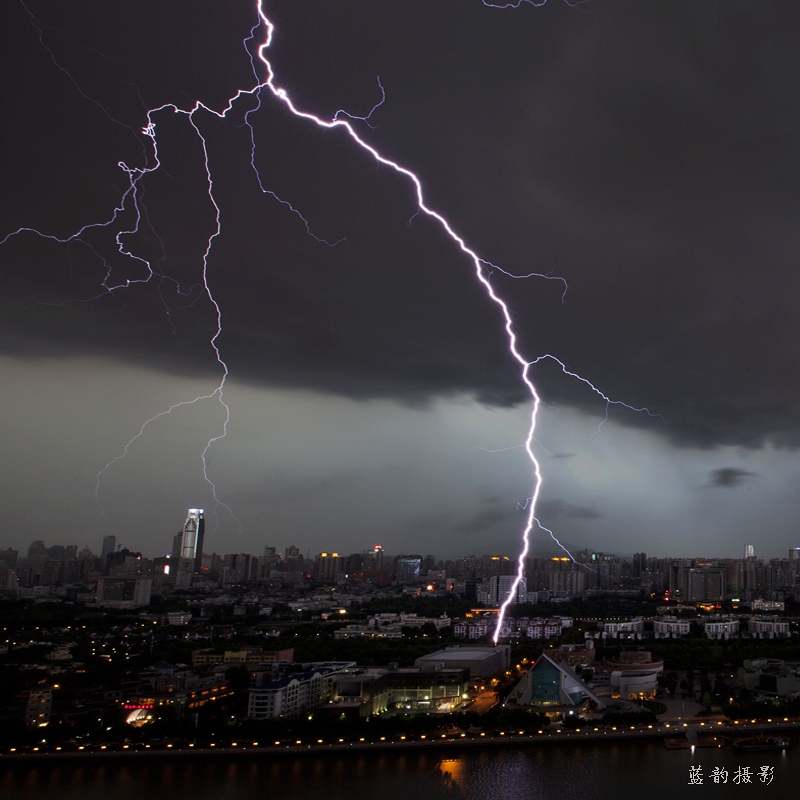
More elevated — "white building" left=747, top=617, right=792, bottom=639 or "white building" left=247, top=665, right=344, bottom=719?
"white building" left=747, top=617, right=792, bottom=639

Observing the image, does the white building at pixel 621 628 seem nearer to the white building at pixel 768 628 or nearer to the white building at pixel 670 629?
the white building at pixel 670 629

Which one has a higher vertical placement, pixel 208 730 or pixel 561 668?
pixel 561 668

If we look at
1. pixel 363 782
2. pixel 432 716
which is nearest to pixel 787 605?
pixel 432 716

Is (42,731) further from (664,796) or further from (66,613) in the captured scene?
(66,613)

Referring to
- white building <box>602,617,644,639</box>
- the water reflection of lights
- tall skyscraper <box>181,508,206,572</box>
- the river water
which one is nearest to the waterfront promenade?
the river water

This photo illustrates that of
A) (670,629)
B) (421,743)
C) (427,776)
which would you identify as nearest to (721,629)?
(670,629)

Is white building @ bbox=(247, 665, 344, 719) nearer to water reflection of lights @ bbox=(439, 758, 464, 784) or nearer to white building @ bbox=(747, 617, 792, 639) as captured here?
water reflection of lights @ bbox=(439, 758, 464, 784)

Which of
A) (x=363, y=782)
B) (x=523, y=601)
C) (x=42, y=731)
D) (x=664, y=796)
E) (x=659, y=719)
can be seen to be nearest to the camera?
(x=664, y=796)

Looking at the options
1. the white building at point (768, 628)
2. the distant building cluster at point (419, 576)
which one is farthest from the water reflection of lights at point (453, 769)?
the white building at point (768, 628)
